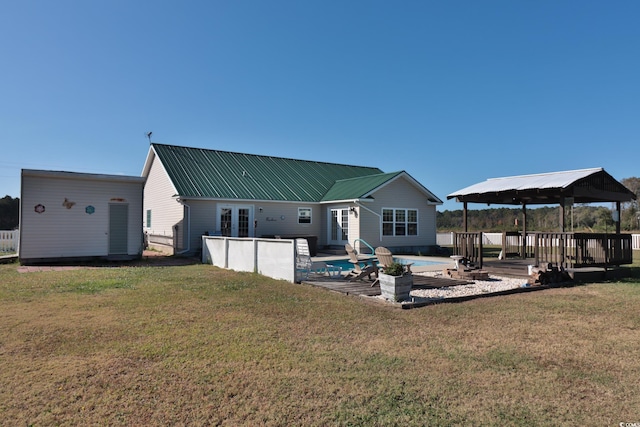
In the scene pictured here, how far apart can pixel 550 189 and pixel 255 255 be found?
28.1ft

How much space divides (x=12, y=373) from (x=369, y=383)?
3551 millimetres

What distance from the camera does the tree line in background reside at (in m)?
32.4

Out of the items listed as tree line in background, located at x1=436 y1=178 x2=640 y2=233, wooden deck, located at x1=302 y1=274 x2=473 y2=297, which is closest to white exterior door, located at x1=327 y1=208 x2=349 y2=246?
wooden deck, located at x1=302 y1=274 x2=473 y2=297

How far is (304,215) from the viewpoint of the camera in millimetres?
22203

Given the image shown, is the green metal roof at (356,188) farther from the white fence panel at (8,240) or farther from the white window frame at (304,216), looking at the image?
the white fence panel at (8,240)

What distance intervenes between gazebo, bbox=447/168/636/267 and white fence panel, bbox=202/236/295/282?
597cm

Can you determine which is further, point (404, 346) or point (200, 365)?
point (404, 346)

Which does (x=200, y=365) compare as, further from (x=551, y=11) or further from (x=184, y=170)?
(x=184, y=170)

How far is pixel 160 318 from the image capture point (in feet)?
21.5

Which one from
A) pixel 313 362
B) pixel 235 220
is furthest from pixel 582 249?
pixel 235 220

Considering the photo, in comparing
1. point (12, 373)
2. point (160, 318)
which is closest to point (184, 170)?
point (160, 318)

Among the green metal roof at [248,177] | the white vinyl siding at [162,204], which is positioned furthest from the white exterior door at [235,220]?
the white vinyl siding at [162,204]

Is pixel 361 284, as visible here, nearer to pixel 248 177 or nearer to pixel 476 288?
pixel 476 288

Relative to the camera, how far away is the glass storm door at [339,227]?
21109 millimetres
